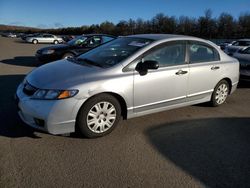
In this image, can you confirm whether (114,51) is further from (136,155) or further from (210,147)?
(210,147)

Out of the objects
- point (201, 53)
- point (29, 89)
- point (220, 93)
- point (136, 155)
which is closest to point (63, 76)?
point (29, 89)

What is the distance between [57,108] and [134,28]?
87873mm

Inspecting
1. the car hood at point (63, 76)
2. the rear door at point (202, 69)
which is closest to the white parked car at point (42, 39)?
the rear door at point (202, 69)

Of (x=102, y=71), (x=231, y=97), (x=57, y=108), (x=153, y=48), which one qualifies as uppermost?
(x=153, y=48)

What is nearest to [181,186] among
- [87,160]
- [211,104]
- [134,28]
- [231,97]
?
[87,160]

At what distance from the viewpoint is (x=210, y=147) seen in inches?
156

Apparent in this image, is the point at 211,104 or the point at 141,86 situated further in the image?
the point at 211,104

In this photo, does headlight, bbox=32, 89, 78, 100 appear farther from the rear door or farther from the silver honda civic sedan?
the rear door

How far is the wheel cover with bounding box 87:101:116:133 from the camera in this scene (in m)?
3.97

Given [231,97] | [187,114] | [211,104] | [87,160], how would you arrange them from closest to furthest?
[87,160] < [187,114] < [211,104] < [231,97]

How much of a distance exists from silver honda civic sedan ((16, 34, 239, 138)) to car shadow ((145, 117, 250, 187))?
1.74 ft

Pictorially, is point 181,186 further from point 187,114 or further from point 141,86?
point 187,114

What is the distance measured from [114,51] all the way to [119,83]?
1.02 meters

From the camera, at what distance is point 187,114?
17.6 ft
